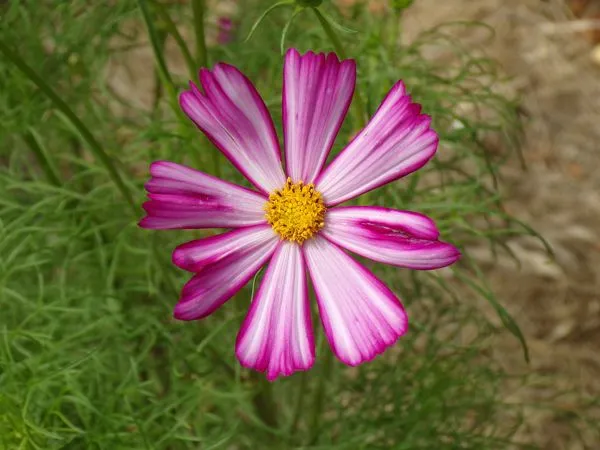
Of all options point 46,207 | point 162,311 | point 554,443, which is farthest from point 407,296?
point 554,443

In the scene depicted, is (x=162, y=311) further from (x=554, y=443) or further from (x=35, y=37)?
(x=554, y=443)

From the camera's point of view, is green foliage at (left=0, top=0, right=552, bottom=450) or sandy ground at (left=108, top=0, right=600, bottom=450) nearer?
green foliage at (left=0, top=0, right=552, bottom=450)

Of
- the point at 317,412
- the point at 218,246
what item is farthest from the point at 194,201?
the point at 317,412

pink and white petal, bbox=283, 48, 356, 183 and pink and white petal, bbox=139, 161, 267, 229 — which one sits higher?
pink and white petal, bbox=283, 48, 356, 183

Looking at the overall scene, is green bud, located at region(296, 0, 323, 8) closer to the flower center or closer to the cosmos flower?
the cosmos flower

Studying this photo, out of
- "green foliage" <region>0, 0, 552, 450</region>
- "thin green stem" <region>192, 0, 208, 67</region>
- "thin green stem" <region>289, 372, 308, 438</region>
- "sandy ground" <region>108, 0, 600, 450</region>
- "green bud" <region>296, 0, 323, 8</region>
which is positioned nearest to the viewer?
"green bud" <region>296, 0, 323, 8</region>

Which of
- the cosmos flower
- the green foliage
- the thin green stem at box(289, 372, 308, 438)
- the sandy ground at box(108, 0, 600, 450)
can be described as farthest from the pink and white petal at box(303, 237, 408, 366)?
the sandy ground at box(108, 0, 600, 450)

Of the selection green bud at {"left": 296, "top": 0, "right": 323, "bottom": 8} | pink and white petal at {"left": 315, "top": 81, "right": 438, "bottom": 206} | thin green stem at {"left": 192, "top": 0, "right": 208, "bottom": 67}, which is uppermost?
thin green stem at {"left": 192, "top": 0, "right": 208, "bottom": 67}
